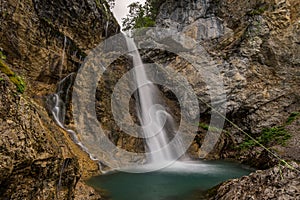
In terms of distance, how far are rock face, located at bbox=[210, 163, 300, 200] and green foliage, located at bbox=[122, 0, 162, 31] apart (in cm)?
1859

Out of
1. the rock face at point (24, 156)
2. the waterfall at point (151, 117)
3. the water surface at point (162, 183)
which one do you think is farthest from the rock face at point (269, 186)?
the waterfall at point (151, 117)

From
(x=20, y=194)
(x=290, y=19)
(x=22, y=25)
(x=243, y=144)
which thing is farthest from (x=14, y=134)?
(x=290, y=19)

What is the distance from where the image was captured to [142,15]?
2719 centimetres

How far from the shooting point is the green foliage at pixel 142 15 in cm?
2388

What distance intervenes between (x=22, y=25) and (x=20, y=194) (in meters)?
8.43

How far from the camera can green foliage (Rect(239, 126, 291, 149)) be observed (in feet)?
42.4

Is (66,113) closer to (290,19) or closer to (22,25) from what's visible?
(22,25)

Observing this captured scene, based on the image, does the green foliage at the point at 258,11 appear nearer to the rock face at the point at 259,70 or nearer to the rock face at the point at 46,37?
the rock face at the point at 259,70

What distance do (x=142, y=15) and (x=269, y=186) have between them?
2535 centimetres

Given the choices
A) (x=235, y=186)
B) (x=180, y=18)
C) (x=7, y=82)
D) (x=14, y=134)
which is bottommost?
(x=235, y=186)

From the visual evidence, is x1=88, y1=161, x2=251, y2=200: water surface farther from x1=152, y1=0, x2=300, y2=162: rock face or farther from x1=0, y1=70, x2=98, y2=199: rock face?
x1=152, y1=0, x2=300, y2=162: rock face

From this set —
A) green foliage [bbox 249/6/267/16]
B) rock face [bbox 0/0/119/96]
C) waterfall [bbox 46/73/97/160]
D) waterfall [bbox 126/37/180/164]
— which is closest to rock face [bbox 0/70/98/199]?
waterfall [bbox 46/73/97/160]

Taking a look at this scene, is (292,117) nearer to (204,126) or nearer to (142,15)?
(204,126)

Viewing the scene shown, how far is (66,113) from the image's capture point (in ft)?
31.7
